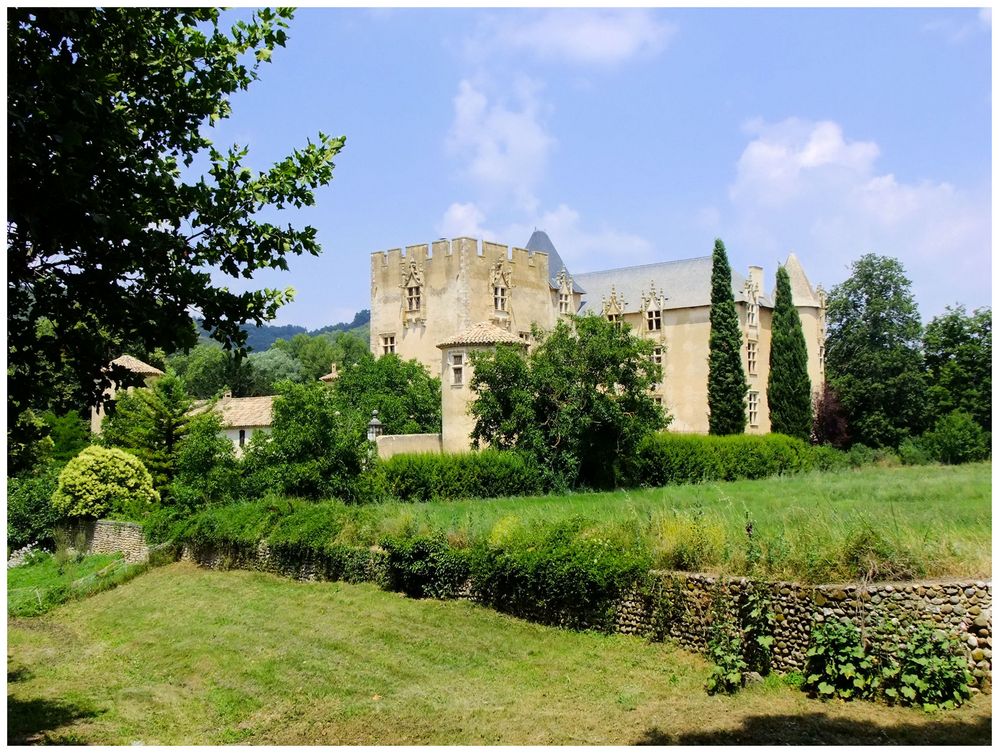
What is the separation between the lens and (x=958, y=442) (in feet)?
145

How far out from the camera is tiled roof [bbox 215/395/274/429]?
44844 mm

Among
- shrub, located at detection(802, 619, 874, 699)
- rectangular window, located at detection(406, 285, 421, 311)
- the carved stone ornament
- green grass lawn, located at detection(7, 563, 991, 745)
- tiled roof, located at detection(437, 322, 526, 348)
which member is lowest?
green grass lawn, located at detection(7, 563, 991, 745)

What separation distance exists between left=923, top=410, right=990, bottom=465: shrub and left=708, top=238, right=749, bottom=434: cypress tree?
10.0m

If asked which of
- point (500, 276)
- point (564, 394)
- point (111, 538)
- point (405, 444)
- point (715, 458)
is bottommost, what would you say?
point (111, 538)

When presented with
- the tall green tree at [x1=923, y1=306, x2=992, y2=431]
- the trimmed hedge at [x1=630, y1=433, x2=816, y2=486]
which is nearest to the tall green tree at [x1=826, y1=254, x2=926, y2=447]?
the tall green tree at [x1=923, y1=306, x2=992, y2=431]

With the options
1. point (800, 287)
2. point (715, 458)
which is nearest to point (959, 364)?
point (800, 287)

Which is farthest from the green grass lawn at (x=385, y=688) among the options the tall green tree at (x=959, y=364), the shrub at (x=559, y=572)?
the tall green tree at (x=959, y=364)

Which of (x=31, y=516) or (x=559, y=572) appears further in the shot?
(x=31, y=516)

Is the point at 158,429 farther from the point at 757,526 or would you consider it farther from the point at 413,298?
the point at 757,526

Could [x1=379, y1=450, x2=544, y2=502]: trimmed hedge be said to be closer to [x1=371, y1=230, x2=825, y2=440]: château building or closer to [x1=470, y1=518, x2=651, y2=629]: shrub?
[x1=470, y1=518, x2=651, y2=629]: shrub

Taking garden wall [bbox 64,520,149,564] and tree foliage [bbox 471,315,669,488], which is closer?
garden wall [bbox 64,520,149,564]

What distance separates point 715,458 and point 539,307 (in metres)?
14.5

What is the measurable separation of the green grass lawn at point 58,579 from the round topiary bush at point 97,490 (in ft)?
5.37

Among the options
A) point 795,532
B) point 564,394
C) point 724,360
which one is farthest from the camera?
point 724,360
